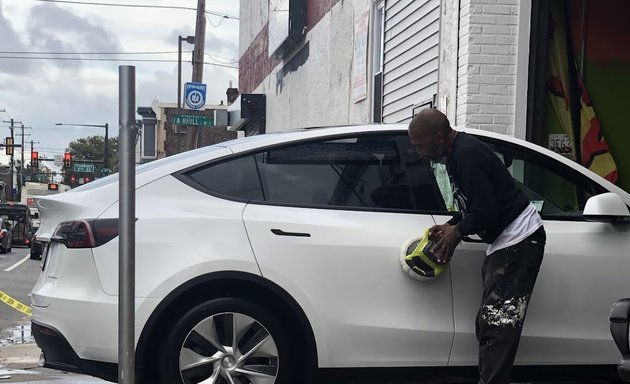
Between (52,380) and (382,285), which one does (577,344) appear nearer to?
(382,285)

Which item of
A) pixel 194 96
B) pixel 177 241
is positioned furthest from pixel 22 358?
pixel 194 96

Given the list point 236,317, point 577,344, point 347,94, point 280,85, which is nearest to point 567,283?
point 577,344

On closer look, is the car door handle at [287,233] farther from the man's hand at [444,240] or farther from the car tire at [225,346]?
the man's hand at [444,240]

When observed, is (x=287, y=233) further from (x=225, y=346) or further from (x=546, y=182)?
(x=546, y=182)

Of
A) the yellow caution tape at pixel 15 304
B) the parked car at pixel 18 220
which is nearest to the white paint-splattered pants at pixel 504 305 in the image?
the yellow caution tape at pixel 15 304

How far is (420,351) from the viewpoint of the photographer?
4.22 m

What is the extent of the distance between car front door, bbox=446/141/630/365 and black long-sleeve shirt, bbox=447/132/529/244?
31 cm

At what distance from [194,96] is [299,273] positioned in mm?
18088

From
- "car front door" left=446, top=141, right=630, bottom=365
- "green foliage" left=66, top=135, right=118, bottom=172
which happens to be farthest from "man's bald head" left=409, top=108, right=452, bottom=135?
"green foliage" left=66, top=135, right=118, bottom=172

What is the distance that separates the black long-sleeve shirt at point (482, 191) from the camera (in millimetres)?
4000

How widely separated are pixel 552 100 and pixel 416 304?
4143 mm

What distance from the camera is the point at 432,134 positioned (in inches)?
161

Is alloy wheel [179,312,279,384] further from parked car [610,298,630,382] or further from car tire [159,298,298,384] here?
parked car [610,298,630,382]

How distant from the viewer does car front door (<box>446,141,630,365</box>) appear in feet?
14.1
